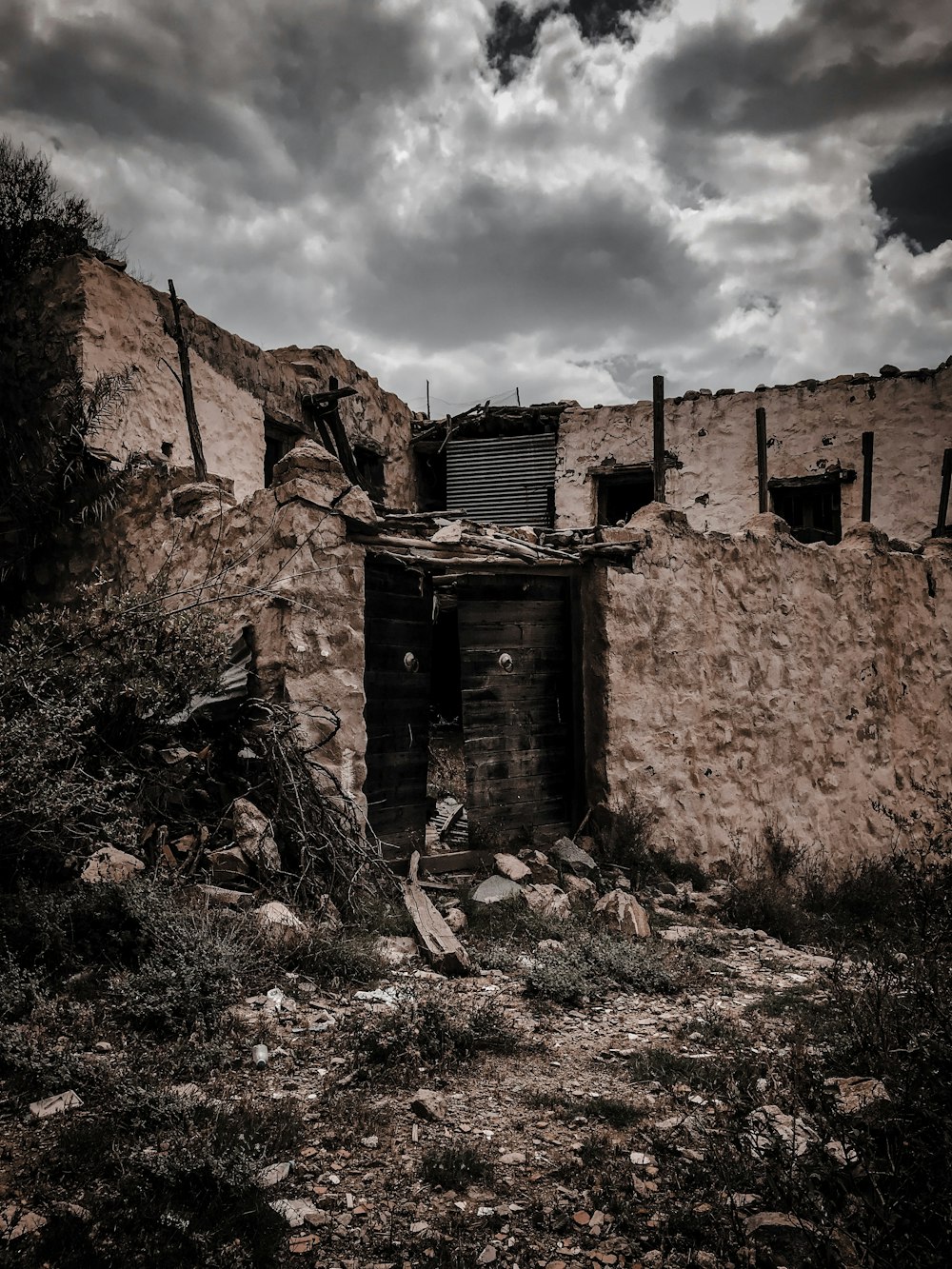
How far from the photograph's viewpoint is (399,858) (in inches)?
199

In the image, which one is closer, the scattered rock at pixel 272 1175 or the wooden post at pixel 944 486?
the scattered rock at pixel 272 1175

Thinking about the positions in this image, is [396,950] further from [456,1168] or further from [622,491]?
[622,491]

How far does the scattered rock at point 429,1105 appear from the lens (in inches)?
100

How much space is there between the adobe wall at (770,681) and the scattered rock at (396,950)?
2.16 m

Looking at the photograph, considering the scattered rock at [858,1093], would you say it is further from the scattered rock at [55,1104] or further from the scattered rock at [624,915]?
the scattered rock at [55,1104]

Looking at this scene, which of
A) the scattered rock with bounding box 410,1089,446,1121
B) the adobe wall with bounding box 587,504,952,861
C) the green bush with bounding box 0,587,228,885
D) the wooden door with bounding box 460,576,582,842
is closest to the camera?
the scattered rock with bounding box 410,1089,446,1121

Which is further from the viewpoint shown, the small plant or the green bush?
the green bush

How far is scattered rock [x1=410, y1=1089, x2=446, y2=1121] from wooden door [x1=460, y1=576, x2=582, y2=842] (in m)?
2.90

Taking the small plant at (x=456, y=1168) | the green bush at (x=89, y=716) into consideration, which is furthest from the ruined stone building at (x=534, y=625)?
the small plant at (x=456, y=1168)

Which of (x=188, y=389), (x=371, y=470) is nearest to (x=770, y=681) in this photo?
(x=188, y=389)

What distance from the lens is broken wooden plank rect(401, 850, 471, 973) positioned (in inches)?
151

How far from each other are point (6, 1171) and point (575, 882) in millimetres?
3597

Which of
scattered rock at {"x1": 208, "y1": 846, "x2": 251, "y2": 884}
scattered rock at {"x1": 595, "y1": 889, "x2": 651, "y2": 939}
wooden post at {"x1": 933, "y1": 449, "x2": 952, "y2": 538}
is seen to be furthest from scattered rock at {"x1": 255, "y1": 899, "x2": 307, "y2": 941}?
wooden post at {"x1": 933, "y1": 449, "x2": 952, "y2": 538}

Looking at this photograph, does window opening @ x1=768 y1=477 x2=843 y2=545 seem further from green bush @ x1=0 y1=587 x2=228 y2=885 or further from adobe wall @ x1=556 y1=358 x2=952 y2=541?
green bush @ x1=0 y1=587 x2=228 y2=885
